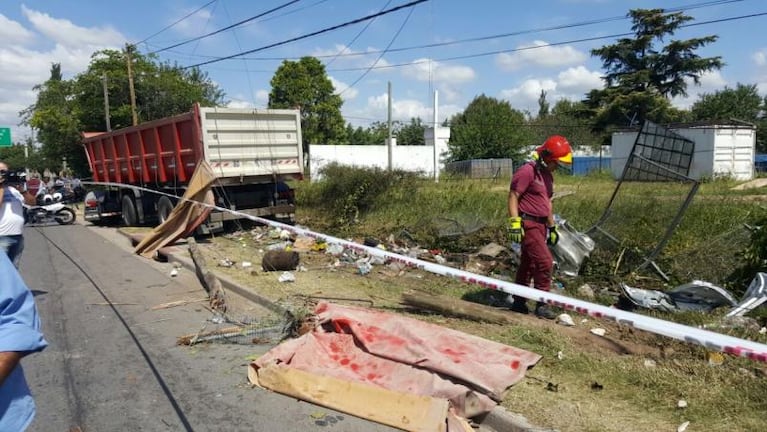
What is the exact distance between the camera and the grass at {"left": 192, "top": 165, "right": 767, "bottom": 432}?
361 cm

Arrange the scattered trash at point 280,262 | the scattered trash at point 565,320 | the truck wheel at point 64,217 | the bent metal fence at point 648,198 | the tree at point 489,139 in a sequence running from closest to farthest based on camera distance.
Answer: the scattered trash at point 565,320
the bent metal fence at point 648,198
the scattered trash at point 280,262
the truck wheel at point 64,217
the tree at point 489,139

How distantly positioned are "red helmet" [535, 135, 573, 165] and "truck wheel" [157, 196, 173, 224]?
32.5 feet

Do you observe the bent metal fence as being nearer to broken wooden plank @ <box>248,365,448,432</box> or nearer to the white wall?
broken wooden plank @ <box>248,365,448,432</box>

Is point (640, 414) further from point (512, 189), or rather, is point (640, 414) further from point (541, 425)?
point (512, 189)

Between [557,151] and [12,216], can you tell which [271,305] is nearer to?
[12,216]

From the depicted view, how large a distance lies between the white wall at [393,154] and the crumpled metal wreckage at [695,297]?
27.2 meters

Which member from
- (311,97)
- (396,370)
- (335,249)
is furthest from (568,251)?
(311,97)

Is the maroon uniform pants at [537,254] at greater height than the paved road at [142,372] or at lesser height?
greater

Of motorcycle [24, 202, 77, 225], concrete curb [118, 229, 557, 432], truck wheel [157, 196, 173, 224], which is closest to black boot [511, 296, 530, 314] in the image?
concrete curb [118, 229, 557, 432]

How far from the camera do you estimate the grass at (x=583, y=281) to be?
11.9ft

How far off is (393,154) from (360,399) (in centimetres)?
3747

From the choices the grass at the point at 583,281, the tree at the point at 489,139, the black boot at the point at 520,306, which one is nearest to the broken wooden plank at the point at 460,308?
the grass at the point at 583,281

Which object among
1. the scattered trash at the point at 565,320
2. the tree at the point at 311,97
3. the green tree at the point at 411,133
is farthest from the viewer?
the green tree at the point at 411,133

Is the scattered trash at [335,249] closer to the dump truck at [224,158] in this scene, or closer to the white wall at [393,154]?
the dump truck at [224,158]
